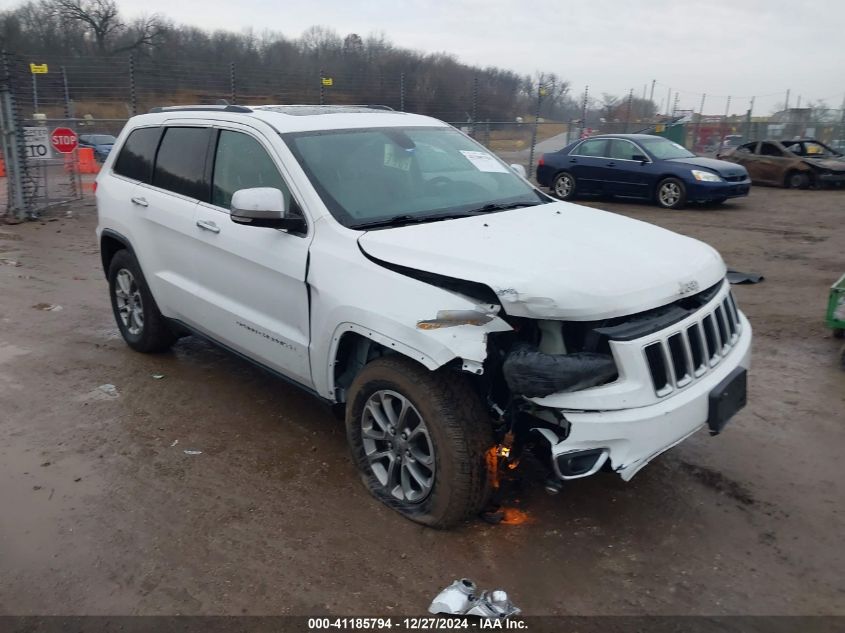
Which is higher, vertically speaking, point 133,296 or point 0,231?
point 133,296

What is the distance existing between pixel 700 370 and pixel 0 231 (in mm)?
12407

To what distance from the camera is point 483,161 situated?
4.58 meters

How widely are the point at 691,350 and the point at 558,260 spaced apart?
0.73 m

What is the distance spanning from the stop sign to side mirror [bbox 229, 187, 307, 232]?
40.5 ft

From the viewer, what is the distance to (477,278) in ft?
9.71

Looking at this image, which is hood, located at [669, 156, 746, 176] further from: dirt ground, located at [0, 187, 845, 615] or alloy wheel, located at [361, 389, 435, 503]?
alloy wheel, located at [361, 389, 435, 503]

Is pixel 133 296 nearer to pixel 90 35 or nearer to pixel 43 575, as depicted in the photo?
pixel 43 575

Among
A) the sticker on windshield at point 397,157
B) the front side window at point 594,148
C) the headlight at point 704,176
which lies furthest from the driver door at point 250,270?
the front side window at point 594,148

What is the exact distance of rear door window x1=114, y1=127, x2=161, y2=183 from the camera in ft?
16.8

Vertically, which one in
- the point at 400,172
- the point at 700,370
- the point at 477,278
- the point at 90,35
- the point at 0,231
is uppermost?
A: the point at 90,35

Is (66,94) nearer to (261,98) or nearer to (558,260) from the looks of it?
(261,98)

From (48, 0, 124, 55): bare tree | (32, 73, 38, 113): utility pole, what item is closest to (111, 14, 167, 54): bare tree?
(48, 0, 124, 55): bare tree

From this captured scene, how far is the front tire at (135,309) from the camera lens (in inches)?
210

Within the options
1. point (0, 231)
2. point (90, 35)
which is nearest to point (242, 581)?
point (0, 231)
